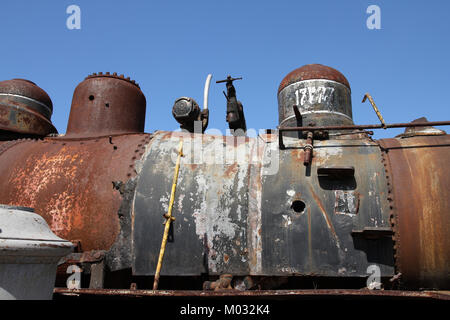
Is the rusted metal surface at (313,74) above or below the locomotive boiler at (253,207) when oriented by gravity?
above

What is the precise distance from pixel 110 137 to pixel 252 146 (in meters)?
1.76

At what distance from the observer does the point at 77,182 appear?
3992mm

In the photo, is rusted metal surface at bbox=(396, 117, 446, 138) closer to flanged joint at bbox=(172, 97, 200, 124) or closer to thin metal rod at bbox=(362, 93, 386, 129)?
thin metal rod at bbox=(362, 93, 386, 129)

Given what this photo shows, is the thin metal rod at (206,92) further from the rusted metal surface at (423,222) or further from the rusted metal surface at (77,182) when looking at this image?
the rusted metal surface at (423,222)

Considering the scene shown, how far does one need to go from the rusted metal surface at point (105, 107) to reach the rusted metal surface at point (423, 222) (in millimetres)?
3523

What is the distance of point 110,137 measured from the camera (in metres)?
4.42

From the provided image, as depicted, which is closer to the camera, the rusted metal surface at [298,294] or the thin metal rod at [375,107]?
the rusted metal surface at [298,294]

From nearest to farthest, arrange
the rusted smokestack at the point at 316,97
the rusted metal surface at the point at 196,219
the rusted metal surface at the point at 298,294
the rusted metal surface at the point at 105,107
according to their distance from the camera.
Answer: the rusted metal surface at the point at 298,294 < the rusted metal surface at the point at 196,219 < the rusted smokestack at the point at 316,97 < the rusted metal surface at the point at 105,107

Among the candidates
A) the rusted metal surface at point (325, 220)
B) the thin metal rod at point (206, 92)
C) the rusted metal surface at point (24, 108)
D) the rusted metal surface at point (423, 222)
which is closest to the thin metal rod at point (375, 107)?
the rusted metal surface at point (325, 220)

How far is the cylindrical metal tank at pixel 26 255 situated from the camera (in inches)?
85.5

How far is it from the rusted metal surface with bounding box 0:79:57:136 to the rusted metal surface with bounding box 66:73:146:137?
676mm

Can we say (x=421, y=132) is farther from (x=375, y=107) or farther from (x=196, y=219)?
(x=196, y=219)

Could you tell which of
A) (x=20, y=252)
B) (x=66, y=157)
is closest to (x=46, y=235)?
(x=20, y=252)

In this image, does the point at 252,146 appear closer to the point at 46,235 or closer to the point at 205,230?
the point at 205,230
